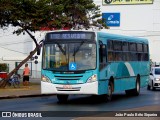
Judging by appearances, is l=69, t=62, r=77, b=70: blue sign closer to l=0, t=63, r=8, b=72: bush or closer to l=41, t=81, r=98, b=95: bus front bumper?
l=41, t=81, r=98, b=95: bus front bumper

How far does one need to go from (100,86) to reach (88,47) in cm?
171

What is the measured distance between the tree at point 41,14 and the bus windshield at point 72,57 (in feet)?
45.7

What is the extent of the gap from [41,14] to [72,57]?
51.9 ft

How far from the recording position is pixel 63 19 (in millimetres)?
40875

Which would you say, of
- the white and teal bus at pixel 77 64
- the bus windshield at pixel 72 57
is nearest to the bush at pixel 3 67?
the white and teal bus at pixel 77 64

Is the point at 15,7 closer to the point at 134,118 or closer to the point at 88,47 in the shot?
the point at 88,47

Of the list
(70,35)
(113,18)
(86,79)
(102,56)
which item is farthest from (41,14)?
(113,18)

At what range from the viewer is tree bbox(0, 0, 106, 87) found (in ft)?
123

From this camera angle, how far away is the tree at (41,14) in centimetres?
3762

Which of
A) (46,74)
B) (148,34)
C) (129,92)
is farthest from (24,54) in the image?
(46,74)

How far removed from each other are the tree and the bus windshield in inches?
549

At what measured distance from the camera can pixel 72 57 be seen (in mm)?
22688

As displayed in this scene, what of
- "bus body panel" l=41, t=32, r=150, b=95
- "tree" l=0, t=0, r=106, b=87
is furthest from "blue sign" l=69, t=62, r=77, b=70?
"tree" l=0, t=0, r=106, b=87

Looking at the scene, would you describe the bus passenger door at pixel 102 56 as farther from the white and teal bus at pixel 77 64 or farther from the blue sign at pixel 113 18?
the blue sign at pixel 113 18
